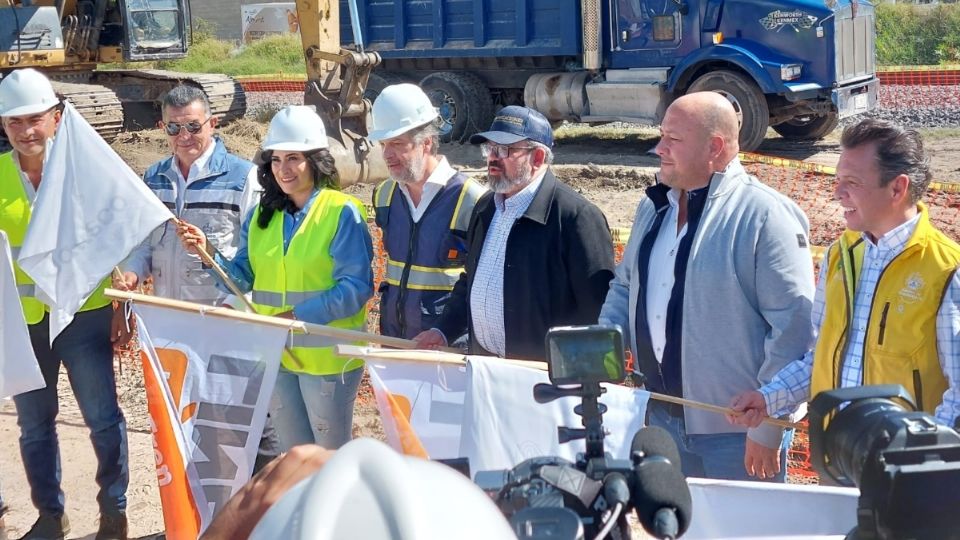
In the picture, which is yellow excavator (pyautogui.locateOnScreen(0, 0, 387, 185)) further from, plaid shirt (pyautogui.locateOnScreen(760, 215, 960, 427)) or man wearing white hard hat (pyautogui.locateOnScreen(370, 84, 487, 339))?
plaid shirt (pyautogui.locateOnScreen(760, 215, 960, 427))

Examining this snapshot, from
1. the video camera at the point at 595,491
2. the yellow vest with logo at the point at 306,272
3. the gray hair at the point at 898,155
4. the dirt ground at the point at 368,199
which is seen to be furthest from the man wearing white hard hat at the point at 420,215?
the video camera at the point at 595,491

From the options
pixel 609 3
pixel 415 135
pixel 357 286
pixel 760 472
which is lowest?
pixel 760 472

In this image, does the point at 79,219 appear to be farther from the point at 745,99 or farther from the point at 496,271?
the point at 745,99

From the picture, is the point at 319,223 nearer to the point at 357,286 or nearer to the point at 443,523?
the point at 357,286

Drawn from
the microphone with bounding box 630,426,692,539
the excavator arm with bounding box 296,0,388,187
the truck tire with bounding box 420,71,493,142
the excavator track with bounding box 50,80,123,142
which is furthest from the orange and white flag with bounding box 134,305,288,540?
the truck tire with bounding box 420,71,493,142

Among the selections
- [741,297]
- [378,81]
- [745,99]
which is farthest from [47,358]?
[378,81]

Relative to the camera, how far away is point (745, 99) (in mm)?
17031

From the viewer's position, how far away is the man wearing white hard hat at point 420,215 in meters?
4.80

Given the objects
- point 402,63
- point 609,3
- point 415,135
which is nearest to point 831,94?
point 609,3

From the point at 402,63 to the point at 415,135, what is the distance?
54.6 feet

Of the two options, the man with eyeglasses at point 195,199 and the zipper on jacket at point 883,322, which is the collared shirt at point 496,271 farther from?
the zipper on jacket at point 883,322

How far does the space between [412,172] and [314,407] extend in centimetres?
106

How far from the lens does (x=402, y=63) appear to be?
21156mm

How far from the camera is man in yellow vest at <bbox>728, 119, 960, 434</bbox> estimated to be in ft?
10.7
